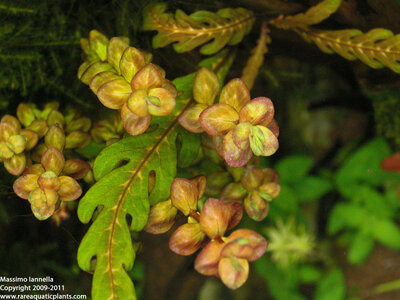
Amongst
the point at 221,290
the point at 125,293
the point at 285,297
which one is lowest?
the point at 221,290

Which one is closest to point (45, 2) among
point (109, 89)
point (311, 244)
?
point (109, 89)

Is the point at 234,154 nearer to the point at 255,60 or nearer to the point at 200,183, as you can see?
the point at 200,183

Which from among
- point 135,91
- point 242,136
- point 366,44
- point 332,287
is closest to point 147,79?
point 135,91

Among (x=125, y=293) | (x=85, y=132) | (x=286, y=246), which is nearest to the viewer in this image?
(x=125, y=293)

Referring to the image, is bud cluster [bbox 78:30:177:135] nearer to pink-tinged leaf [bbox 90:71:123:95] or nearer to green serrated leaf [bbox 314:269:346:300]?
pink-tinged leaf [bbox 90:71:123:95]

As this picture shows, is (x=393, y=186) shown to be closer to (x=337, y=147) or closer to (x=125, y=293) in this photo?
(x=337, y=147)

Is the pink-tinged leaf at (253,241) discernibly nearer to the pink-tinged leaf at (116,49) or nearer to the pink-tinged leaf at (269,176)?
the pink-tinged leaf at (269,176)
